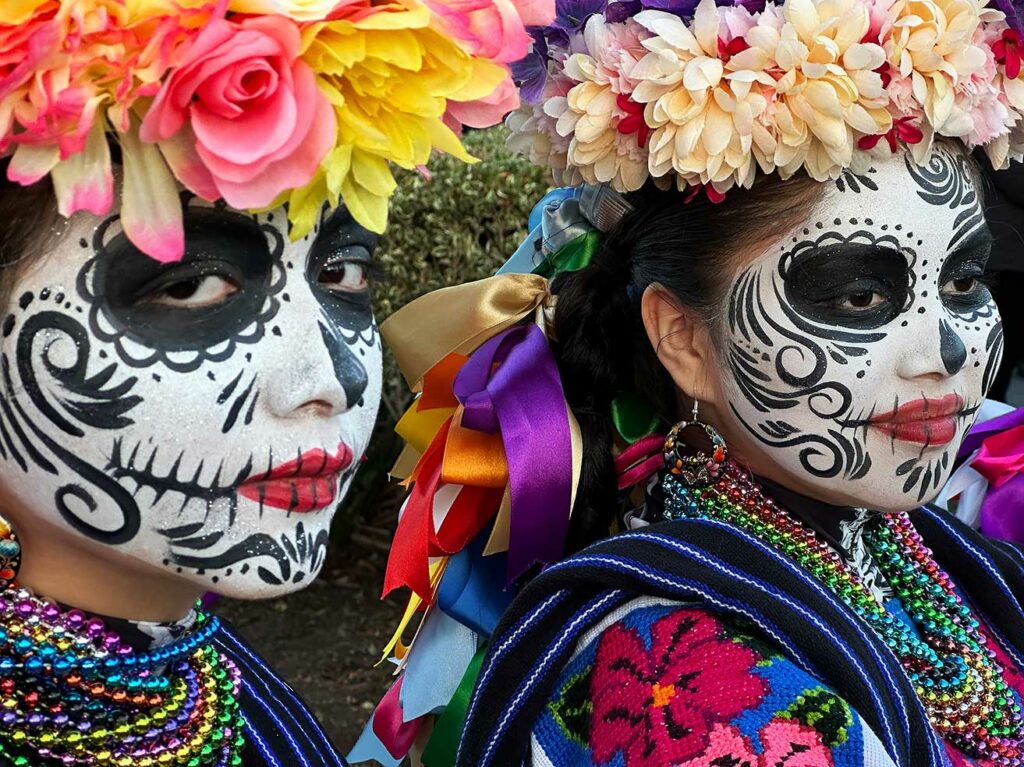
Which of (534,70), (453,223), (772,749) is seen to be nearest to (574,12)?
(534,70)

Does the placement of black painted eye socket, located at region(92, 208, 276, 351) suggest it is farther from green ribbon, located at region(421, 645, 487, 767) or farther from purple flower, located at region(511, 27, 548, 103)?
green ribbon, located at region(421, 645, 487, 767)

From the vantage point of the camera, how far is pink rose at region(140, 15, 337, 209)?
133 cm

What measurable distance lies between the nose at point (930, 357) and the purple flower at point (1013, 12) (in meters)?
0.50

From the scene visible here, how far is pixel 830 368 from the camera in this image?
1.99 metres

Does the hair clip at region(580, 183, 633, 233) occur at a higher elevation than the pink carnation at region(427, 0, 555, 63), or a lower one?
lower

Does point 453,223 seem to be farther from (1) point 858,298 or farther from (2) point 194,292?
(2) point 194,292

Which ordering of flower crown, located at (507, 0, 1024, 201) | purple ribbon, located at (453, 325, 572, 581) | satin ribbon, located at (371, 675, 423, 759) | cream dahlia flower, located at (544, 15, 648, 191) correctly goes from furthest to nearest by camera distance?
satin ribbon, located at (371, 675, 423, 759) → purple ribbon, located at (453, 325, 572, 581) → cream dahlia flower, located at (544, 15, 648, 191) → flower crown, located at (507, 0, 1024, 201)

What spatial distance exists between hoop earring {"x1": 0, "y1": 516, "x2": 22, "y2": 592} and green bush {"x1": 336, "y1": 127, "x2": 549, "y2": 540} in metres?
3.07

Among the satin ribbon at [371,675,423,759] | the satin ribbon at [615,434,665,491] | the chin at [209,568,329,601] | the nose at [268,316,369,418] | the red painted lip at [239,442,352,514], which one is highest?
the nose at [268,316,369,418]

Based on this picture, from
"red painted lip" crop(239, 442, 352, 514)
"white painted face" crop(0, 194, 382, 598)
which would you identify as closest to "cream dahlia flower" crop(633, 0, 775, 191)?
"white painted face" crop(0, 194, 382, 598)

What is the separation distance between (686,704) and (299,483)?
2.03ft

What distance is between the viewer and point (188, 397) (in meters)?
1.49

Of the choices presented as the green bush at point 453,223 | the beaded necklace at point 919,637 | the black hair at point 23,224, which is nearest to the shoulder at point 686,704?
the beaded necklace at point 919,637

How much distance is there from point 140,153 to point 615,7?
905 millimetres
